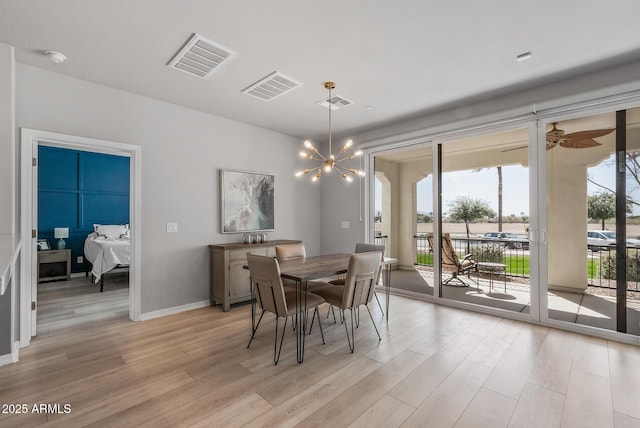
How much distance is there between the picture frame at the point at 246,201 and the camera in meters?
4.41

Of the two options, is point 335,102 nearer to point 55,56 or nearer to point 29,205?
point 55,56

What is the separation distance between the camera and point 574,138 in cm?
329

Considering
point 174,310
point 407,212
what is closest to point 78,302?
point 174,310

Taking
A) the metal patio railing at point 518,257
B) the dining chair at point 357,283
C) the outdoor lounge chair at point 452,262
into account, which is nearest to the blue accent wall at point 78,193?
the dining chair at point 357,283

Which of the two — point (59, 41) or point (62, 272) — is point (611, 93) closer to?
point (59, 41)

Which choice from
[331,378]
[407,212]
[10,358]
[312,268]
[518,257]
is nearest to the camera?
[331,378]

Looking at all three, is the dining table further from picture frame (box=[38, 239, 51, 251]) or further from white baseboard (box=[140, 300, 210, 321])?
picture frame (box=[38, 239, 51, 251])

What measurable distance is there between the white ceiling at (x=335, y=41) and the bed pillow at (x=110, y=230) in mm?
3869

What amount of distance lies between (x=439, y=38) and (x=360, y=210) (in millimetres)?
2999

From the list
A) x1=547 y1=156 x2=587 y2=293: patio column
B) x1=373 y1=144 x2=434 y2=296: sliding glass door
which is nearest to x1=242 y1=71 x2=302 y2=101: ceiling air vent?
x1=373 y1=144 x2=434 y2=296: sliding glass door

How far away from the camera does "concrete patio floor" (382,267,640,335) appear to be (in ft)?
A: 10.0

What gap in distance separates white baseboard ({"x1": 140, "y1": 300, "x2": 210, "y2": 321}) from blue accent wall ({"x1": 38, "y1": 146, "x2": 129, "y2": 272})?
3591mm

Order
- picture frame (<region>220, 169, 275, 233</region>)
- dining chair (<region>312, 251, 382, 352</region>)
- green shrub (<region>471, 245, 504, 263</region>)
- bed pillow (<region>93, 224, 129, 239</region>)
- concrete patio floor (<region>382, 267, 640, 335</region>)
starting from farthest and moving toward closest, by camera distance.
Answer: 1. bed pillow (<region>93, 224, 129, 239</region>)
2. picture frame (<region>220, 169, 275, 233</region>)
3. green shrub (<region>471, 245, 504, 263</region>)
4. concrete patio floor (<region>382, 267, 640, 335</region>)
5. dining chair (<region>312, 251, 382, 352</region>)

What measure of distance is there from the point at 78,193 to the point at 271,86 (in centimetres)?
540
